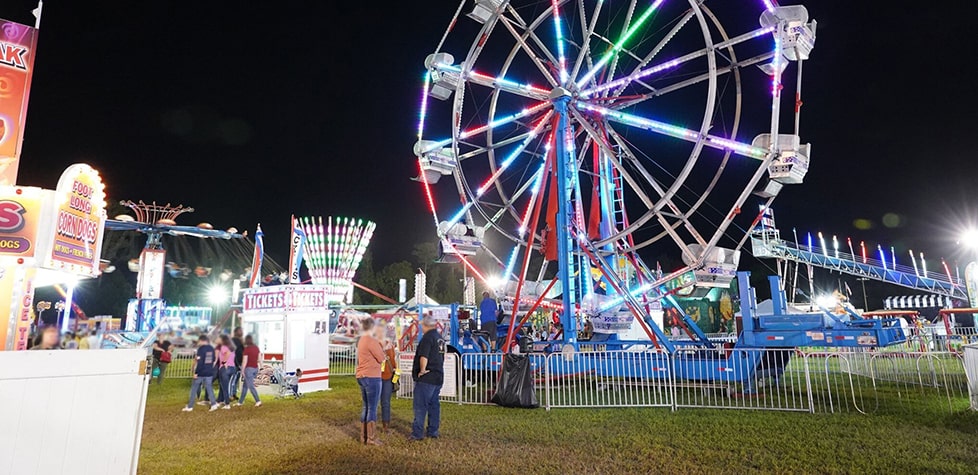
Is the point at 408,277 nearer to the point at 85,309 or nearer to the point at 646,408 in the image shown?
the point at 85,309

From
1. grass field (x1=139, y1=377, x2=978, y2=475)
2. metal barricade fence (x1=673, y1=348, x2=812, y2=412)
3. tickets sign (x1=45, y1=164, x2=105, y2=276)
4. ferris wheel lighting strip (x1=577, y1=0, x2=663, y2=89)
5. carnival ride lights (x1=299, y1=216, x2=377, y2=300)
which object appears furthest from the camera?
carnival ride lights (x1=299, y1=216, x2=377, y2=300)

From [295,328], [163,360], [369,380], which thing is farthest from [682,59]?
[163,360]

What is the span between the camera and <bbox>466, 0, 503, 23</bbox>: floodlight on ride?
1434 centimetres

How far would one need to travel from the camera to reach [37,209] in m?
7.51

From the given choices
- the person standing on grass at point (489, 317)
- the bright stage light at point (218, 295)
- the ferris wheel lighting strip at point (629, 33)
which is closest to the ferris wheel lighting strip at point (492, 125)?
the ferris wheel lighting strip at point (629, 33)

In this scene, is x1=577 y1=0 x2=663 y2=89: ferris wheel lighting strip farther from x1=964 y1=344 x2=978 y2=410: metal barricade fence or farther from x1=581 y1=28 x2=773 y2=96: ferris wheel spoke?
x1=964 y1=344 x2=978 y2=410: metal barricade fence

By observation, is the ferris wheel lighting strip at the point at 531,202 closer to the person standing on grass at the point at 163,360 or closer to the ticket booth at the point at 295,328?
the ticket booth at the point at 295,328

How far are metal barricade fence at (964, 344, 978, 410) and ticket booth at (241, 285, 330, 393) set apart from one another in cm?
1273

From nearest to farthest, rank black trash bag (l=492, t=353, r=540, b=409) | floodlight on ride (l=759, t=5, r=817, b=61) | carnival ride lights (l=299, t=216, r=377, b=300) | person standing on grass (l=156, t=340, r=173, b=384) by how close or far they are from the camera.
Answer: black trash bag (l=492, t=353, r=540, b=409) → floodlight on ride (l=759, t=5, r=817, b=61) → person standing on grass (l=156, t=340, r=173, b=384) → carnival ride lights (l=299, t=216, r=377, b=300)

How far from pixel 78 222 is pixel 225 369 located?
4.11 meters

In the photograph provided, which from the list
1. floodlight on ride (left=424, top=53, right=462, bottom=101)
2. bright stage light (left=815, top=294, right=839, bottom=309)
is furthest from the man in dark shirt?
bright stage light (left=815, top=294, right=839, bottom=309)

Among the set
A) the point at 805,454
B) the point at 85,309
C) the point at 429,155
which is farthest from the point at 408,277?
the point at 805,454

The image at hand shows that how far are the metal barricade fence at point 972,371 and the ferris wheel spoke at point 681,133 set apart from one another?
477 centimetres

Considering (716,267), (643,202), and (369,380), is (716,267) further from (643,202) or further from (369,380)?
(369,380)
